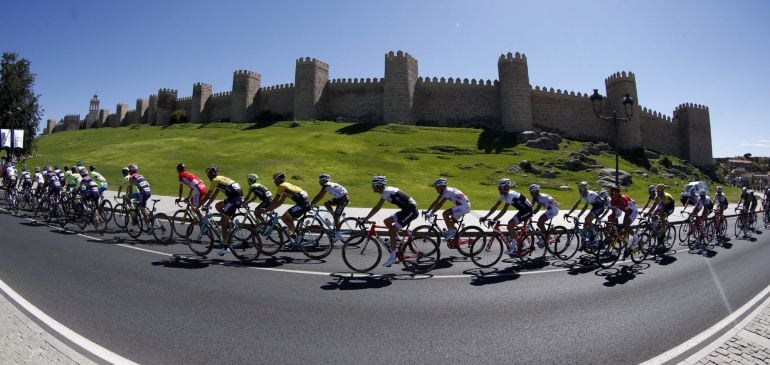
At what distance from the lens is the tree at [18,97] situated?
3375 centimetres

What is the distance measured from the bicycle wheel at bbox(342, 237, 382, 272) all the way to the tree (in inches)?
1549

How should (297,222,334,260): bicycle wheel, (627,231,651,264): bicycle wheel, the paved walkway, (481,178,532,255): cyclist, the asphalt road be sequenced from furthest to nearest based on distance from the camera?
(627,231,651,264): bicycle wheel < (481,178,532,255): cyclist < (297,222,334,260): bicycle wheel < the asphalt road < the paved walkway

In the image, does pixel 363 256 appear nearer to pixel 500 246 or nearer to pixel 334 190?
pixel 334 190

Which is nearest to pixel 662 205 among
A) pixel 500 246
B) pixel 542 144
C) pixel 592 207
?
pixel 592 207

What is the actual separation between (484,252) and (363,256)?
10.5ft

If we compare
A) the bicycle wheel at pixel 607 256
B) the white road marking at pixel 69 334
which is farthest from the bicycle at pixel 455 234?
the white road marking at pixel 69 334

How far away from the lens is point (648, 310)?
21.0 ft

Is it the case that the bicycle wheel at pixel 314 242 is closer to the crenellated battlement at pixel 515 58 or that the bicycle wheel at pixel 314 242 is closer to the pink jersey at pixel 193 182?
the pink jersey at pixel 193 182

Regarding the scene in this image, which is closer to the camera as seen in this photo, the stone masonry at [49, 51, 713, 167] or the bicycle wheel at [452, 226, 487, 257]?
the bicycle wheel at [452, 226, 487, 257]

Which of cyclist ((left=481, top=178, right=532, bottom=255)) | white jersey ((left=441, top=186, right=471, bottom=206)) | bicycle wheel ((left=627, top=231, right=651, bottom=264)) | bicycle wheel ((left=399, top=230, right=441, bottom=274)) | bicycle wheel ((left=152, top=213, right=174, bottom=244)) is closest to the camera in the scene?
bicycle wheel ((left=399, top=230, right=441, bottom=274))

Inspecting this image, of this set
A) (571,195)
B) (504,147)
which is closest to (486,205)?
(571,195)

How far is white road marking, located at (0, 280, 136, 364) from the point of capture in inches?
166

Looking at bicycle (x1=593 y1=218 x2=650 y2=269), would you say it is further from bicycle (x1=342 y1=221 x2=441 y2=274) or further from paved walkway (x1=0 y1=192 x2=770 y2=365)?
bicycle (x1=342 y1=221 x2=441 y2=274)

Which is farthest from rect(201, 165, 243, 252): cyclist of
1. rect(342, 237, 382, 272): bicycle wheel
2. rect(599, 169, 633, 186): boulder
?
rect(599, 169, 633, 186): boulder
